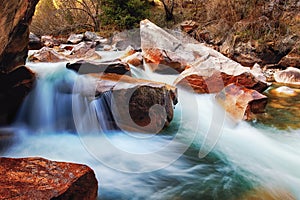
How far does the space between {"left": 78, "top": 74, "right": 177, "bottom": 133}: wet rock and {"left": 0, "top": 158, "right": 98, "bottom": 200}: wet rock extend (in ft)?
5.73

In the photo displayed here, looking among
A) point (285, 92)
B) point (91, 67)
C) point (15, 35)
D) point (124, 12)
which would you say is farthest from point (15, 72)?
point (124, 12)

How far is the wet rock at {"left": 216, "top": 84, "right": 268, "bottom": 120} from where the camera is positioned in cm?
425

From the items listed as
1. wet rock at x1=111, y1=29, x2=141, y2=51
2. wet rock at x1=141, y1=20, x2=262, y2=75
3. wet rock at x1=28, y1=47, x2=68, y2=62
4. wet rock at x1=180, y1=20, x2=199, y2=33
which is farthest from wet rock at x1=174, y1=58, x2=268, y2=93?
wet rock at x1=180, y1=20, x2=199, y2=33

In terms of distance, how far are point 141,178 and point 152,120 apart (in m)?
1.09

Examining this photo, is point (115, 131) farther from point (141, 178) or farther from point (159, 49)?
point (159, 49)

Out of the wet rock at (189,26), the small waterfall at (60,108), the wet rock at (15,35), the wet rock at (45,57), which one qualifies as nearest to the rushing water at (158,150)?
the small waterfall at (60,108)

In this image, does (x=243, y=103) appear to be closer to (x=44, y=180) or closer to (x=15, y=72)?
(x=44, y=180)

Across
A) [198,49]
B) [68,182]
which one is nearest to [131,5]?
[198,49]

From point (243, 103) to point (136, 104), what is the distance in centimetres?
206

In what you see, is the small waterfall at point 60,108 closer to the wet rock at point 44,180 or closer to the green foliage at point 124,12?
the wet rock at point 44,180

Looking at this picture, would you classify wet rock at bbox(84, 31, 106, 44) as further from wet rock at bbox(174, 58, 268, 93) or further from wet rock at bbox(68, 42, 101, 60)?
wet rock at bbox(174, 58, 268, 93)

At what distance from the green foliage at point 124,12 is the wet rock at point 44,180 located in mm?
9831

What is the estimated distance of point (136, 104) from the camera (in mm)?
3473

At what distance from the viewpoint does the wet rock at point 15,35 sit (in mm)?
2256
